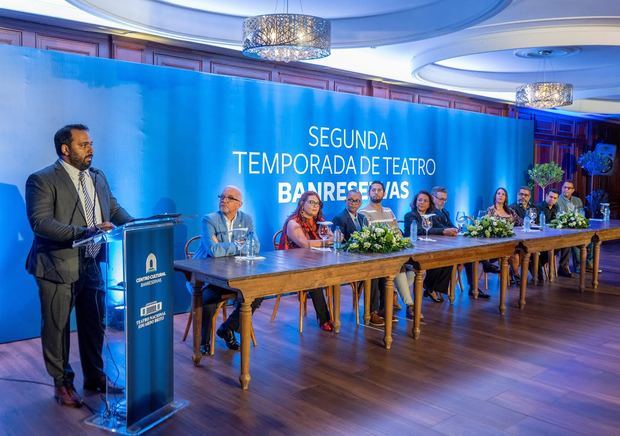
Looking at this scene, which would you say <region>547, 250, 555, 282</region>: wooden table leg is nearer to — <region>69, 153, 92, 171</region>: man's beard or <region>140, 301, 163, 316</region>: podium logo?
<region>140, 301, 163, 316</region>: podium logo

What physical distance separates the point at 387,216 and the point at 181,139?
7.38 ft

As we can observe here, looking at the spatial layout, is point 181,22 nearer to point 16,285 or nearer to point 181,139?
point 181,139

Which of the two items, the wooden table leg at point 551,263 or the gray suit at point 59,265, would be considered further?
the wooden table leg at point 551,263

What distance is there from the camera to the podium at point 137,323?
2.88 m

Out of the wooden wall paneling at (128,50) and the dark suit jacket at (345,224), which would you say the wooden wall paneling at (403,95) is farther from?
the wooden wall paneling at (128,50)

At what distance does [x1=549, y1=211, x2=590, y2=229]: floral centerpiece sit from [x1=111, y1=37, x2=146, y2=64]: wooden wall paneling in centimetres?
505

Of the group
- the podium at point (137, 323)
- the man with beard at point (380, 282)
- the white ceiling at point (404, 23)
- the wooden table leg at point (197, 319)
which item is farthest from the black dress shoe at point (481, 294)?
the podium at point (137, 323)

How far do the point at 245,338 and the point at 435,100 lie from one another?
7030mm

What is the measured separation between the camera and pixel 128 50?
19.0 ft

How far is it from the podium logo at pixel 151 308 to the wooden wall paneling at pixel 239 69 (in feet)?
13.3

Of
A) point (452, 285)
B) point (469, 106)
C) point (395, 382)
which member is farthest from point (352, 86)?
point (395, 382)

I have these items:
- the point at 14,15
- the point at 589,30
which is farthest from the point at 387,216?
the point at 14,15

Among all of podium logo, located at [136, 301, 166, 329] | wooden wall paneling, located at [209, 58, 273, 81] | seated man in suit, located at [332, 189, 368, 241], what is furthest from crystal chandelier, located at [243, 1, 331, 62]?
podium logo, located at [136, 301, 166, 329]

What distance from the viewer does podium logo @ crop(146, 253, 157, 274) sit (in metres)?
2.98
